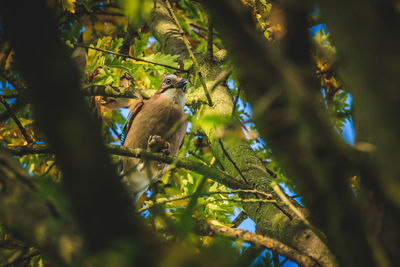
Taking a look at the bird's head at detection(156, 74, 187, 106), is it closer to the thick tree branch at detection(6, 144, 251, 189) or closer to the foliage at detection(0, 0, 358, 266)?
the foliage at detection(0, 0, 358, 266)

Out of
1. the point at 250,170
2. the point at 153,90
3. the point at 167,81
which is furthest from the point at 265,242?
the point at 167,81

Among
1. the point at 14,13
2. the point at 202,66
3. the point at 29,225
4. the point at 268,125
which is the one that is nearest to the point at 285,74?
the point at 268,125

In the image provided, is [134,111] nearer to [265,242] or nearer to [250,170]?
[250,170]

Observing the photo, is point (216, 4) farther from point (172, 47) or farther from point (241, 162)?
point (172, 47)

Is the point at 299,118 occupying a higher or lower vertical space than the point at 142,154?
lower

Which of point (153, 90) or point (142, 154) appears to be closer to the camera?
point (142, 154)

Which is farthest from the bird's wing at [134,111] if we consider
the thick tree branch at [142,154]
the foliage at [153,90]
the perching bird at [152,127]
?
the thick tree branch at [142,154]

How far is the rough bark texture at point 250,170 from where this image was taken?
5.84 feet

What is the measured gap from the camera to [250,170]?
2.70m

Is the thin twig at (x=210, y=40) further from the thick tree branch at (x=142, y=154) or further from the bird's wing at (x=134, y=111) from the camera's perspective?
the thick tree branch at (x=142, y=154)

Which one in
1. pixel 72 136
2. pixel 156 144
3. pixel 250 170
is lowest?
pixel 72 136

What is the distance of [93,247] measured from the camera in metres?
0.97

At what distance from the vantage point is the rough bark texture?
1.78m

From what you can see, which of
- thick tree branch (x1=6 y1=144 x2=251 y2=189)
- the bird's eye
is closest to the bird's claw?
the bird's eye
